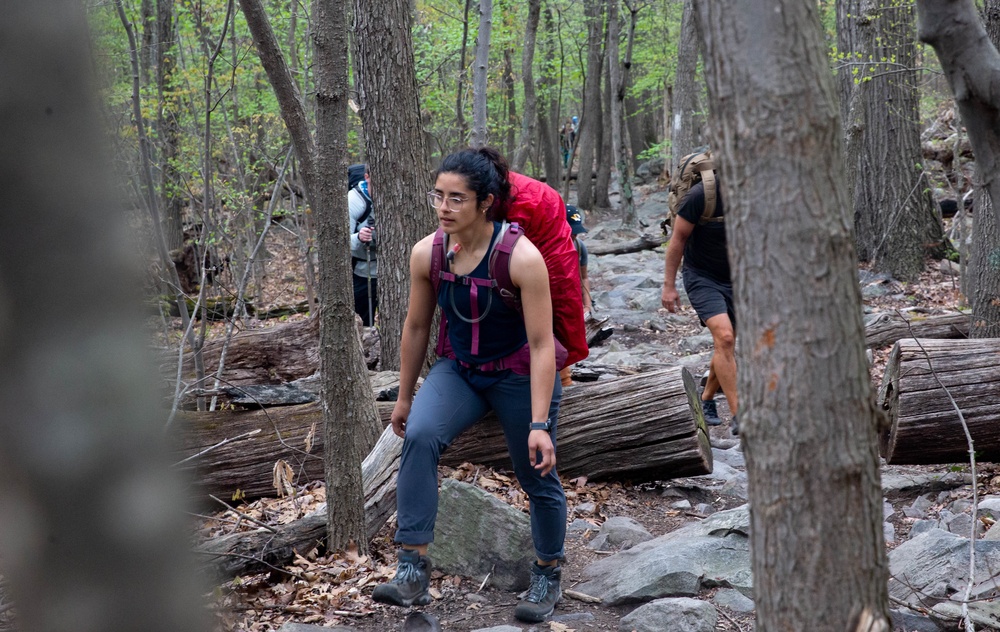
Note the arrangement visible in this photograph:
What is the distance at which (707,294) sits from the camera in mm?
6523

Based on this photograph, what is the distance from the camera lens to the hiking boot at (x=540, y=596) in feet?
12.9

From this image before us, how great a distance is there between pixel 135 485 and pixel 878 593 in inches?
66.7

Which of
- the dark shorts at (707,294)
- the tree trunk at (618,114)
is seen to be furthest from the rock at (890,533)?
the tree trunk at (618,114)

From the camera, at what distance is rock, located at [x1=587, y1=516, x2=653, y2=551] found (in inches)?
197

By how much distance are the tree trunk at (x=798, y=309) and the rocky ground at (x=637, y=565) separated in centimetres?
162

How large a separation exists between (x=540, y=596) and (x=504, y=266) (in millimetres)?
1629

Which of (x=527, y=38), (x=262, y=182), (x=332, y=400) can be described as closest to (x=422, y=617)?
(x=332, y=400)

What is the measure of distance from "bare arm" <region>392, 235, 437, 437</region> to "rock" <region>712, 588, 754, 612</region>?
1.80 m

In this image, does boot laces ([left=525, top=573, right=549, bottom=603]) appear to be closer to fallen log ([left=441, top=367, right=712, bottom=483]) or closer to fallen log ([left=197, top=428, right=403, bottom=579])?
fallen log ([left=197, top=428, right=403, bottom=579])

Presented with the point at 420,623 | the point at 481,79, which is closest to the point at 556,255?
the point at 420,623

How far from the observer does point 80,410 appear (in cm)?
75

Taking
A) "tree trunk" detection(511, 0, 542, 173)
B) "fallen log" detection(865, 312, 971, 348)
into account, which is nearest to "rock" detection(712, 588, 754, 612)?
"fallen log" detection(865, 312, 971, 348)

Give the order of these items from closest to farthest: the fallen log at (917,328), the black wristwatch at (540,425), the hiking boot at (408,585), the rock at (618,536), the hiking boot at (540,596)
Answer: the hiking boot at (408,585)
the black wristwatch at (540,425)
the hiking boot at (540,596)
the rock at (618,536)
the fallen log at (917,328)

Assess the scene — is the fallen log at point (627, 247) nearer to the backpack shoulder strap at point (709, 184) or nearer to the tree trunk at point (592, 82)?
the tree trunk at point (592, 82)
